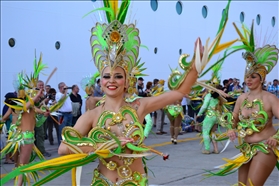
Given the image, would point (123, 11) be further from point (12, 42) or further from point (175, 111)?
point (12, 42)

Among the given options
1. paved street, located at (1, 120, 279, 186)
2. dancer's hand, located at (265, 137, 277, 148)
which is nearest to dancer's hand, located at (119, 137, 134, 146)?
dancer's hand, located at (265, 137, 277, 148)

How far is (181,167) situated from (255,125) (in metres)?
4.21

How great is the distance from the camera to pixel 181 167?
9711 mm

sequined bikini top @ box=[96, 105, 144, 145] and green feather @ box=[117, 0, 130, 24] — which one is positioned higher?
green feather @ box=[117, 0, 130, 24]

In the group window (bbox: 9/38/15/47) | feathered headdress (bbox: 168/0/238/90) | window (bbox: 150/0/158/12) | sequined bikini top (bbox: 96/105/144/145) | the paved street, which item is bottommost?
the paved street

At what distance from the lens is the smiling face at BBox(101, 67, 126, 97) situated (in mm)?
4051

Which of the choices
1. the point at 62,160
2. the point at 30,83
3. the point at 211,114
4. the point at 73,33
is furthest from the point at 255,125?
the point at 73,33

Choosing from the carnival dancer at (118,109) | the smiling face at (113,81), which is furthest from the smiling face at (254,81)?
the smiling face at (113,81)

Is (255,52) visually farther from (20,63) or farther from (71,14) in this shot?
(71,14)

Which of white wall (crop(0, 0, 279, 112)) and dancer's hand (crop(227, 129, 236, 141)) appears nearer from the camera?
dancer's hand (crop(227, 129, 236, 141))

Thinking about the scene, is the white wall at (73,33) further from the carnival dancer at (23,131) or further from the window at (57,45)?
the carnival dancer at (23,131)

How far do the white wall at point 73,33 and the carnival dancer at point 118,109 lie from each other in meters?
9.10

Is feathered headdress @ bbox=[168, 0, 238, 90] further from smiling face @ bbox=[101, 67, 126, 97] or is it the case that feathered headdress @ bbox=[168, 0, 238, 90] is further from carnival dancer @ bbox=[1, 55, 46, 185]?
carnival dancer @ bbox=[1, 55, 46, 185]

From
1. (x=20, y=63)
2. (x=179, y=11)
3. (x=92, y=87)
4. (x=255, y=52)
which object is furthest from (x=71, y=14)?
(x=255, y=52)
